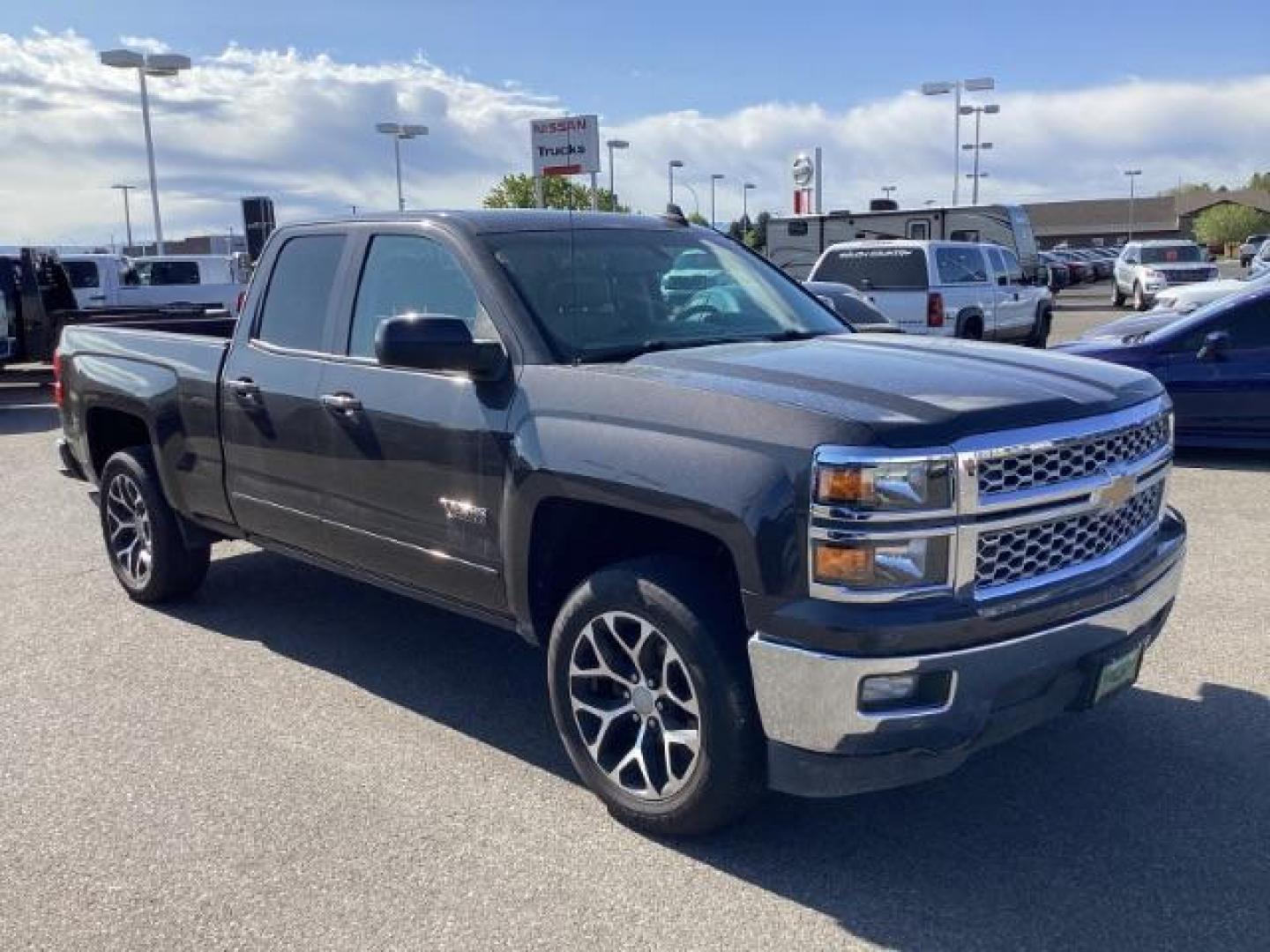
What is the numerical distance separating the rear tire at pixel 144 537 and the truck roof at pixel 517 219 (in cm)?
169

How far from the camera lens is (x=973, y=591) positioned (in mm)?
3188

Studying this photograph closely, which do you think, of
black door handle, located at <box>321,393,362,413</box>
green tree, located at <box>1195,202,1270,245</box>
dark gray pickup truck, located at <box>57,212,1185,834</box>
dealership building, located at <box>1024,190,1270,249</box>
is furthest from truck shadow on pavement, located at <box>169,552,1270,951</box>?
dealership building, located at <box>1024,190,1270,249</box>

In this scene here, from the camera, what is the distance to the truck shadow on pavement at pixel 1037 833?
319cm

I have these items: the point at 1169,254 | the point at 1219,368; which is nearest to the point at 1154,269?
the point at 1169,254

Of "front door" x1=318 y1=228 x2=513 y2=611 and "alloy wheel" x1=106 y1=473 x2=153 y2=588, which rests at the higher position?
"front door" x1=318 y1=228 x2=513 y2=611

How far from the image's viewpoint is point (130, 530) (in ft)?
21.0

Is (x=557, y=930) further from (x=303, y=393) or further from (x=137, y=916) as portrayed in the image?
(x=303, y=393)

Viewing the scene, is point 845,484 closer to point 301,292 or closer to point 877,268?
point 301,292

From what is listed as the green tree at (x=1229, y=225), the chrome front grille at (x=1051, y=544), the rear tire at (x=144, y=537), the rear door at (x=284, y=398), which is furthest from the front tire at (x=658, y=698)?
the green tree at (x=1229, y=225)

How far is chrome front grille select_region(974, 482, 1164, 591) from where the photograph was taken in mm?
3223

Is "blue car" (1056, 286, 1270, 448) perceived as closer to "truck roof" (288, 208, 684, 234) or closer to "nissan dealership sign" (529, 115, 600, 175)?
"truck roof" (288, 208, 684, 234)

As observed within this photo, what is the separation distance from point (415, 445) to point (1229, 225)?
4101 inches

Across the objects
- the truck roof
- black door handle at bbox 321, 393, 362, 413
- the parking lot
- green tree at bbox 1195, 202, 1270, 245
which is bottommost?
the parking lot

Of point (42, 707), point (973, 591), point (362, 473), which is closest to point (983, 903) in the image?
point (973, 591)
